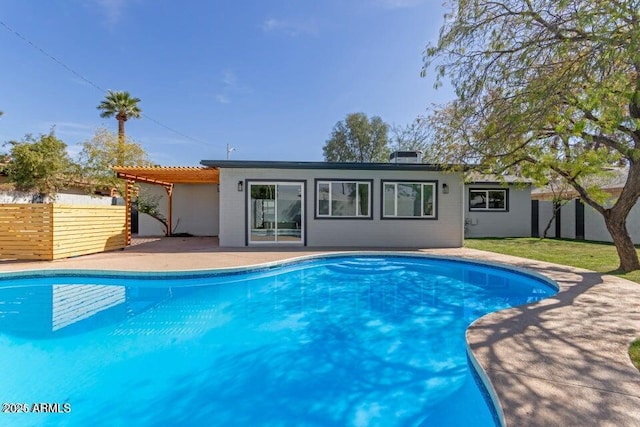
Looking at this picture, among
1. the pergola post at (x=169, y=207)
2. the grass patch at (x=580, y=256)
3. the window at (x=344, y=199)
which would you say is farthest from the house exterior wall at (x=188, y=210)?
the grass patch at (x=580, y=256)

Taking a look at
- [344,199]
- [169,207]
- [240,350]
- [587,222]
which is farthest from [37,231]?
[587,222]

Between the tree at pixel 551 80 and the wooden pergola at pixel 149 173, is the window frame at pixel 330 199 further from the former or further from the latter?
the wooden pergola at pixel 149 173

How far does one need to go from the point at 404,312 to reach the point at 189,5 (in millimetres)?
12161

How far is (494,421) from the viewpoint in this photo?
2.32 metres

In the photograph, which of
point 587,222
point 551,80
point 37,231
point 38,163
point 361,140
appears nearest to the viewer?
point 551,80

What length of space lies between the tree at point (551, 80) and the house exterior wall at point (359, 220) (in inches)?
110

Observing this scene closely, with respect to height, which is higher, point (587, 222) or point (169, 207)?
point (169, 207)

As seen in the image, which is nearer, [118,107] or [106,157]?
[106,157]

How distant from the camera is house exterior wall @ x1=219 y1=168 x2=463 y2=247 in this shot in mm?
11044

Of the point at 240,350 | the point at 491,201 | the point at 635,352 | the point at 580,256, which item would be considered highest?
the point at 491,201

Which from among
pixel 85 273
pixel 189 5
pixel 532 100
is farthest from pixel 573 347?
pixel 189 5

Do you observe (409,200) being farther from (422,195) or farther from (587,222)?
(587,222)

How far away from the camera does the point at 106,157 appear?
70.5ft

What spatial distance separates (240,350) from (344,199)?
26.1 ft
